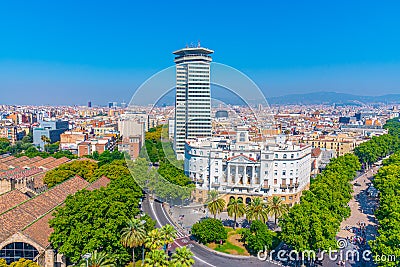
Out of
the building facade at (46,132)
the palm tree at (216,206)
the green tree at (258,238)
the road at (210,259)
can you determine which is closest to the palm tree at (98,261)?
the road at (210,259)

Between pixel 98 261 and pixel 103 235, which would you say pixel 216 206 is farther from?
pixel 98 261

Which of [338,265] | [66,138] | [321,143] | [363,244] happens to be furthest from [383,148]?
[66,138]

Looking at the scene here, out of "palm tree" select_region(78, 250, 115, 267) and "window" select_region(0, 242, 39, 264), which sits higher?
"palm tree" select_region(78, 250, 115, 267)

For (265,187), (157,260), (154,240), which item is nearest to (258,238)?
(154,240)

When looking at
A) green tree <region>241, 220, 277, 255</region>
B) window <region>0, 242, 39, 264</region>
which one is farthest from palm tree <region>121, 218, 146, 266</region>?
green tree <region>241, 220, 277, 255</region>

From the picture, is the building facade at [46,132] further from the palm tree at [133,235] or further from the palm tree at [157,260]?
the palm tree at [157,260]

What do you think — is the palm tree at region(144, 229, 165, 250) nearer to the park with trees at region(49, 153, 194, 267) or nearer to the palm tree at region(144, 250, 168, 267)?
the park with trees at region(49, 153, 194, 267)

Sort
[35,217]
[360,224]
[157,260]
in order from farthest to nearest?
[360,224] → [35,217] → [157,260]

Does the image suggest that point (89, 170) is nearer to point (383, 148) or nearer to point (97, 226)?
point (97, 226)
